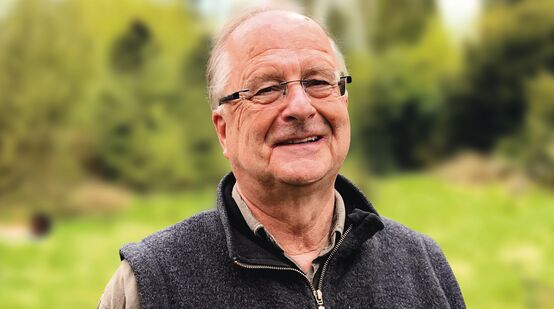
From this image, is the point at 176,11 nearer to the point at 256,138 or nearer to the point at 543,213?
the point at 543,213

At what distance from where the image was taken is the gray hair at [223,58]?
133 cm

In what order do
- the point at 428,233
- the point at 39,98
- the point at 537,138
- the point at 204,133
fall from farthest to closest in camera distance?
the point at 537,138
the point at 428,233
the point at 204,133
the point at 39,98

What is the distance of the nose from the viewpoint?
1.24m

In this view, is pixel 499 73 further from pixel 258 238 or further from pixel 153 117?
pixel 258 238

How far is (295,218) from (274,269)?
11 centimetres

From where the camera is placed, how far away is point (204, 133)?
20.8ft

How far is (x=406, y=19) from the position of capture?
7.18m

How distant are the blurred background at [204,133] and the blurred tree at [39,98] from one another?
0.01m

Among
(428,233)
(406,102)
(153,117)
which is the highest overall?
(406,102)

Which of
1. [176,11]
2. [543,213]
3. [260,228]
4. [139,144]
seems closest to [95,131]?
[139,144]

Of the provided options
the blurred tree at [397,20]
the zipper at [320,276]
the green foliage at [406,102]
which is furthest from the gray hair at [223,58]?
the blurred tree at [397,20]

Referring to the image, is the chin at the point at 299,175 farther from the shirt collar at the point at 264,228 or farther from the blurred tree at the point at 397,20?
the blurred tree at the point at 397,20

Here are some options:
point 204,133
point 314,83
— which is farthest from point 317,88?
point 204,133

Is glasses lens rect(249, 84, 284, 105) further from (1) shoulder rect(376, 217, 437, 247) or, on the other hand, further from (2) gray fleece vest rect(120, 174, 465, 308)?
(1) shoulder rect(376, 217, 437, 247)
